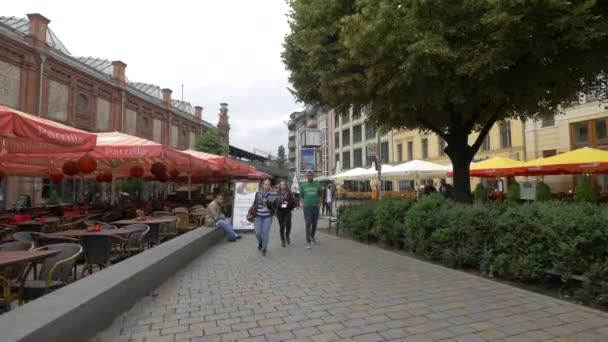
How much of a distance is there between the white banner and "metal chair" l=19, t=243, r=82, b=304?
28.5 feet

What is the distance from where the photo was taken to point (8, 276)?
188 inches

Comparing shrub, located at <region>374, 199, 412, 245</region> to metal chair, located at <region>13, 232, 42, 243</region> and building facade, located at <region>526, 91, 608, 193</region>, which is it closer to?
metal chair, located at <region>13, 232, 42, 243</region>

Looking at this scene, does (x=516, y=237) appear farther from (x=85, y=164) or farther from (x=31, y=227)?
(x=85, y=164)

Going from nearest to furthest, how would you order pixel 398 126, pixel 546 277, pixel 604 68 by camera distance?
pixel 546 277 → pixel 604 68 → pixel 398 126

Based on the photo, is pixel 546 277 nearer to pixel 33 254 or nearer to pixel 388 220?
pixel 388 220

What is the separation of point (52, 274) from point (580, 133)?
87.0 feet

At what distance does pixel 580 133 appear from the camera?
2281cm

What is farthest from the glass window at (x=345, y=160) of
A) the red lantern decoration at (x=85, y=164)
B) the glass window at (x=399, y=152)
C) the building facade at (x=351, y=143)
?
the red lantern decoration at (x=85, y=164)

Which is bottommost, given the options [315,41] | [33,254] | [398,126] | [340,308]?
[340,308]

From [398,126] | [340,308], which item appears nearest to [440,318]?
[340,308]

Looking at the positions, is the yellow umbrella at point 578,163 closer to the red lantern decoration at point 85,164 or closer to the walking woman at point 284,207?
the walking woman at point 284,207

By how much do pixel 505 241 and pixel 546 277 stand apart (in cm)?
68

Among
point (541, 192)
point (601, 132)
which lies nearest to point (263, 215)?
point (541, 192)

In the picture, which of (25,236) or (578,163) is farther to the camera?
(578,163)
